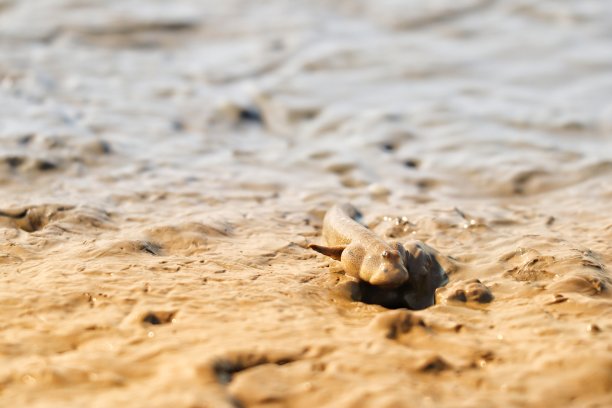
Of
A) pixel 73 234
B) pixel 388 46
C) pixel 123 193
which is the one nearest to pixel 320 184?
pixel 123 193

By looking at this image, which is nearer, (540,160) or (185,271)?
(185,271)

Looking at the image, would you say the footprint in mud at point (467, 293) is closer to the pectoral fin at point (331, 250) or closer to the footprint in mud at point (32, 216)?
the pectoral fin at point (331, 250)

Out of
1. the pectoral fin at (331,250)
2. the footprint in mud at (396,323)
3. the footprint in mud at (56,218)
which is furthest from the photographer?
the footprint in mud at (56,218)

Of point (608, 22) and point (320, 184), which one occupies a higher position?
point (608, 22)

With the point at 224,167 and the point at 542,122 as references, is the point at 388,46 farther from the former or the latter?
the point at 224,167

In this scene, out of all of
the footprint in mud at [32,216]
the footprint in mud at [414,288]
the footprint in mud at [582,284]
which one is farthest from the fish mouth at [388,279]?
the footprint in mud at [32,216]
